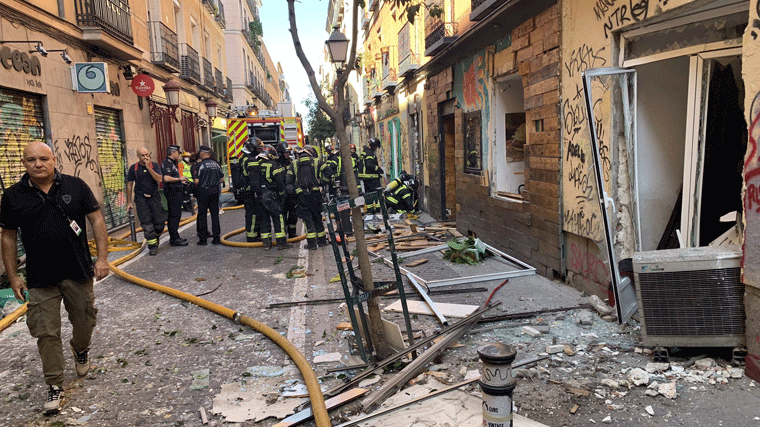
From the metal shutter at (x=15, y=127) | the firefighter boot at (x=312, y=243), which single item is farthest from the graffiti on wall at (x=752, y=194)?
the metal shutter at (x=15, y=127)

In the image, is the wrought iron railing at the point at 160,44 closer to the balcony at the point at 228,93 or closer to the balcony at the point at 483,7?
the balcony at the point at 483,7

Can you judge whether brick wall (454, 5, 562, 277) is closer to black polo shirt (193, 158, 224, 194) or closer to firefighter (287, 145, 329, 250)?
firefighter (287, 145, 329, 250)

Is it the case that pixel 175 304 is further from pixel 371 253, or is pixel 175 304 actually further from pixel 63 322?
pixel 371 253

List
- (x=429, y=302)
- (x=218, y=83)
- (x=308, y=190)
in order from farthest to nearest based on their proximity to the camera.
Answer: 1. (x=218, y=83)
2. (x=308, y=190)
3. (x=429, y=302)

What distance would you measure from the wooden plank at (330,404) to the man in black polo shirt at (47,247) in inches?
66.5

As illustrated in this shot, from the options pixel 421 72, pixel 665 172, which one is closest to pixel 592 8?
pixel 665 172

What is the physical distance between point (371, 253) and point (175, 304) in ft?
11.2

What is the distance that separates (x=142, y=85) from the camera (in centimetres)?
1335

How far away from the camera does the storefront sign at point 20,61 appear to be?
8305 mm

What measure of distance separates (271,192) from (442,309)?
481 centimetres

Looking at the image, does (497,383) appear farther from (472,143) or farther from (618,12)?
(472,143)

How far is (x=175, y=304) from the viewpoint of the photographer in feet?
20.5

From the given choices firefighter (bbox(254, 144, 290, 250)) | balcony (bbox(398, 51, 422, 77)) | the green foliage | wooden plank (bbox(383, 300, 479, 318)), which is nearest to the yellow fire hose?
wooden plank (bbox(383, 300, 479, 318))

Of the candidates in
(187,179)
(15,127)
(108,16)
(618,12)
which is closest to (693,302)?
(618,12)
